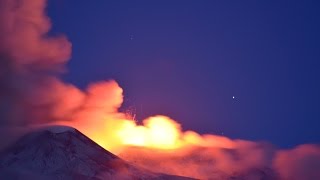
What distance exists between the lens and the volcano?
144875mm

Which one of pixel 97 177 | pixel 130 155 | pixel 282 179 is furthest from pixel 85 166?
pixel 282 179

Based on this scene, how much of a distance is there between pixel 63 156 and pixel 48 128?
25.8ft

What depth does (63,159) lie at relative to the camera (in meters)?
152

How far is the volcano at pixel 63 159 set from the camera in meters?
145

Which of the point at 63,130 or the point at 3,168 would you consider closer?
the point at 3,168

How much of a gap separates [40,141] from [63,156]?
22.1ft

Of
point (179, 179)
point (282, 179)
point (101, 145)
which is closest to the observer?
point (179, 179)

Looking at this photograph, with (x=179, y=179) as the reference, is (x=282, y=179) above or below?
above

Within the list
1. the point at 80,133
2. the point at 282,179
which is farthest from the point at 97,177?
the point at 282,179

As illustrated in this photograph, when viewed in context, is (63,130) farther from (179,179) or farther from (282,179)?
(282,179)

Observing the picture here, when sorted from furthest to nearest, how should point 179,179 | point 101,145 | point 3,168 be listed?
point 101,145, point 179,179, point 3,168

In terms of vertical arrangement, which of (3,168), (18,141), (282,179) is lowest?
(3,168)

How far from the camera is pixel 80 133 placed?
15812cm

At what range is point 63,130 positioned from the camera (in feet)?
518
